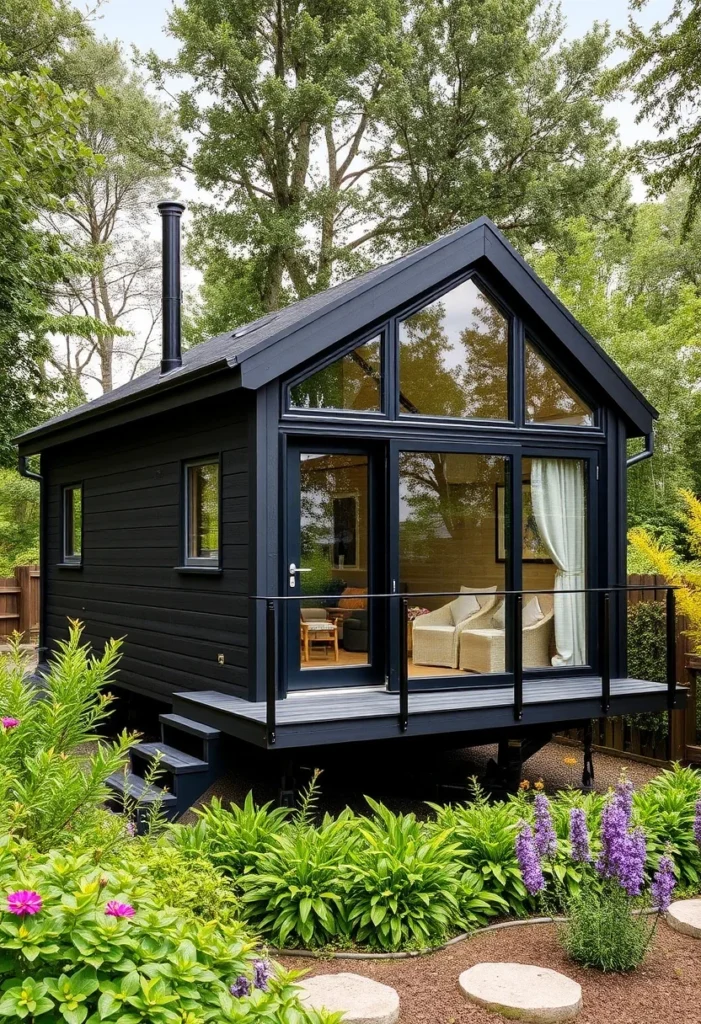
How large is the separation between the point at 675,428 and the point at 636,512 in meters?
1.75

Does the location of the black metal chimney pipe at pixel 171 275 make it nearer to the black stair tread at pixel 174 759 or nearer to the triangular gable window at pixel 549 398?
the triangular gable window at pixel 549 398

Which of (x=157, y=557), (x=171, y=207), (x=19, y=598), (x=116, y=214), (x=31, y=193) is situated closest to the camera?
(x=157, y=557)

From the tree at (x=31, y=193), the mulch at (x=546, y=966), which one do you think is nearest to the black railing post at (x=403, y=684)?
the mulch at (x=546, y=966)

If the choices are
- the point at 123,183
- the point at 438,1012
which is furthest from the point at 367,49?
the point at 438,1012

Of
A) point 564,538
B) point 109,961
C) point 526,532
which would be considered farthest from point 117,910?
point 564,538

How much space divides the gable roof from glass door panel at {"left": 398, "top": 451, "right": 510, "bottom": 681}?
3.86ft

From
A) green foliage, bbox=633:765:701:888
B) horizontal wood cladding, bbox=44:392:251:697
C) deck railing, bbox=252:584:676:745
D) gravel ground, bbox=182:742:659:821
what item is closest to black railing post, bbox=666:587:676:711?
deck railing, bbox=252:584:676:745

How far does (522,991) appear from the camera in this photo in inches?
156

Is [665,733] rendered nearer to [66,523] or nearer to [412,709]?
[412,709]

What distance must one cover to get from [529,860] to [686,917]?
1.21m

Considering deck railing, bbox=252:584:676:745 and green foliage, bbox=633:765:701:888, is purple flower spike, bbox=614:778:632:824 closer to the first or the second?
green foliage, bbox=633:765:701:888

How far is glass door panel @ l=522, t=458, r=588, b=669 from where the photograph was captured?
844cm

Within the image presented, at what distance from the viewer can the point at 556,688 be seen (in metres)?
8.04

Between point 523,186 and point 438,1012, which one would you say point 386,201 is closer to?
point 523,186
